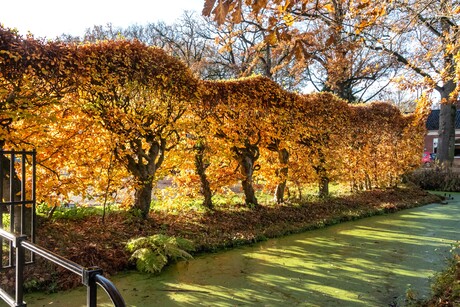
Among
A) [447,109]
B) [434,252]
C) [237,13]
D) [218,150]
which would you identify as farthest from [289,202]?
[447,109]

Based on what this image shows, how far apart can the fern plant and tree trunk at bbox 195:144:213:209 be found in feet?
7.57

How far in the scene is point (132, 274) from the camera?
202 inches

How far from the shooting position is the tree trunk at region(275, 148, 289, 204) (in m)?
9.64

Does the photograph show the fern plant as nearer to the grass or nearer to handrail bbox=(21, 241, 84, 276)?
the grass

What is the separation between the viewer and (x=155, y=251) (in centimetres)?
541

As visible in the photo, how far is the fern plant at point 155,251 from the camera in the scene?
17.0 feet

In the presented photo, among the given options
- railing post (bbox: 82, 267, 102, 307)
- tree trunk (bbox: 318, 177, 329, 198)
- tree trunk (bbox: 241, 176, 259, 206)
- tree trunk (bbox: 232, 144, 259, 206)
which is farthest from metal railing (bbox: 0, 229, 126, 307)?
tree trunk (bbox: 318, 177, 329, 198)

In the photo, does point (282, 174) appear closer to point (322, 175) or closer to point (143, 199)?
point (322, 175)

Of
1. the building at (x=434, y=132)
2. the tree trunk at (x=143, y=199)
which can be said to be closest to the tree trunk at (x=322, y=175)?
the tree trunk at (x=143, y=199)

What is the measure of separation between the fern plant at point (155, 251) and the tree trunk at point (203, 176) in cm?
231

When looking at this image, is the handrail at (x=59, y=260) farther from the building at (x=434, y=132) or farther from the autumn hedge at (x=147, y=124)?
the building at (x=434, y=132)

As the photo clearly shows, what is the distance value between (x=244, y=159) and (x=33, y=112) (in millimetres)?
4798

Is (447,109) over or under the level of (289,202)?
over

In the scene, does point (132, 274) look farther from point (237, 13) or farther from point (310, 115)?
point (310, 115)
